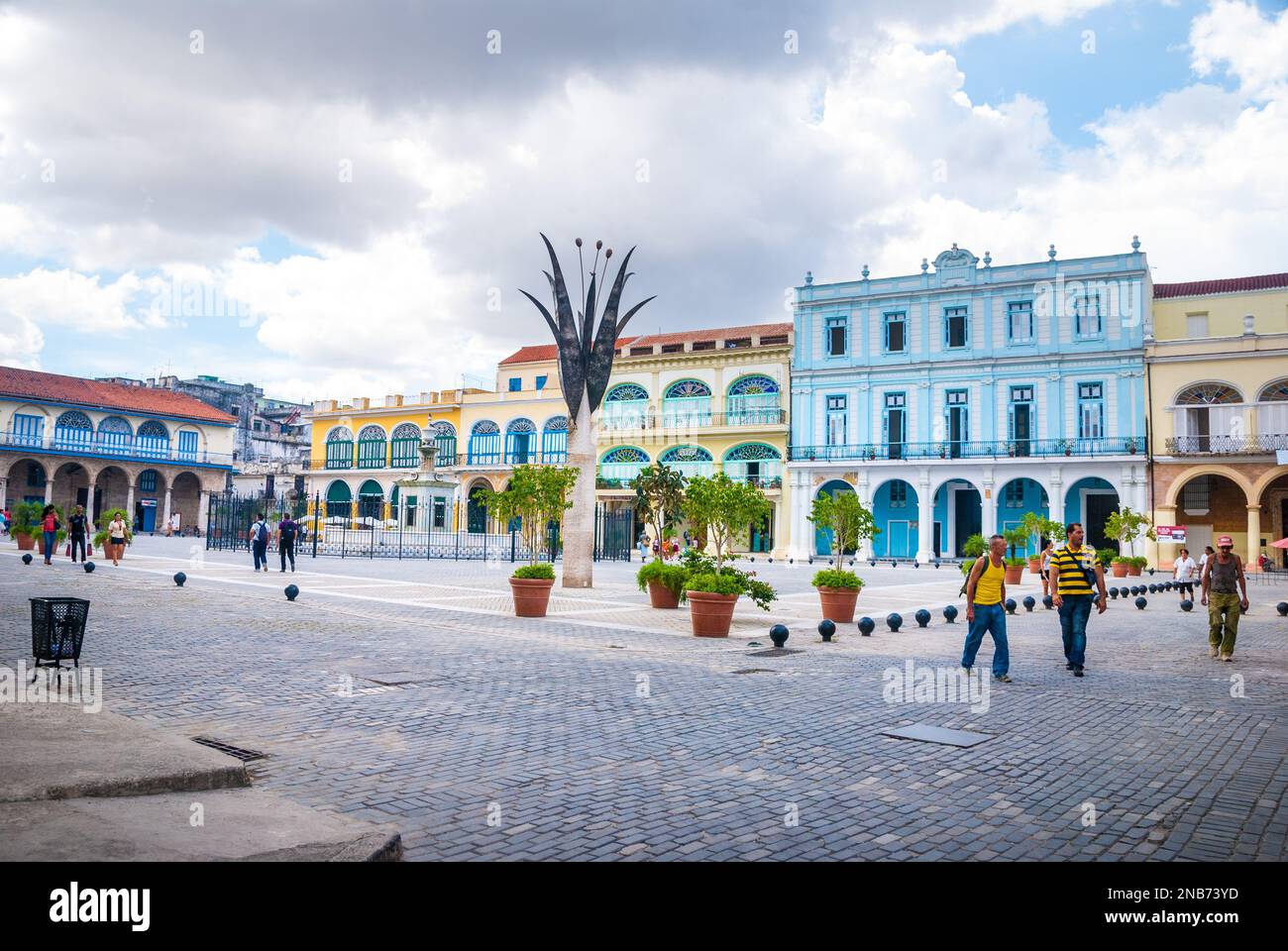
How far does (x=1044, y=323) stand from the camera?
38.2 m

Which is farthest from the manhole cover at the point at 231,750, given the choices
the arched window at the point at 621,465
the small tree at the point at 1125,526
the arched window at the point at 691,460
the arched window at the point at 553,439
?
the arched window at the point at 553,439

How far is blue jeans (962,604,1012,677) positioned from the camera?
8961 mm

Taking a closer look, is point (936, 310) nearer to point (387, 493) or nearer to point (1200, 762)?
point (387, 493)

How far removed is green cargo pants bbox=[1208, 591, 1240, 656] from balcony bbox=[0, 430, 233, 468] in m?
54.2

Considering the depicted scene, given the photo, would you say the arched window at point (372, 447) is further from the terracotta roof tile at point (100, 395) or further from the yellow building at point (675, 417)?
the terracotta roof tile at point (100, 395)

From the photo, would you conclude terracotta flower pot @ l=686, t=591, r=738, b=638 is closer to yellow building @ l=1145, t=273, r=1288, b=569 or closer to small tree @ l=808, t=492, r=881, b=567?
small tree @ l=808, t=492, r=881, b=567

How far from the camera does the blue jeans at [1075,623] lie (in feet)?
30.7

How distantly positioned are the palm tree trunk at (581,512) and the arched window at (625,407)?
1079 inches

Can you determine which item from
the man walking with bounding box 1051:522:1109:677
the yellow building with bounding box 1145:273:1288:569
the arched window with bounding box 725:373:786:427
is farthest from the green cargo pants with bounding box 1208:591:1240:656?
the arched window with bounding box 725:373:786:427

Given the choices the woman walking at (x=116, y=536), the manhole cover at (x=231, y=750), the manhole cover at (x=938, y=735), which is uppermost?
the woman walking at (x=116, y=536)
